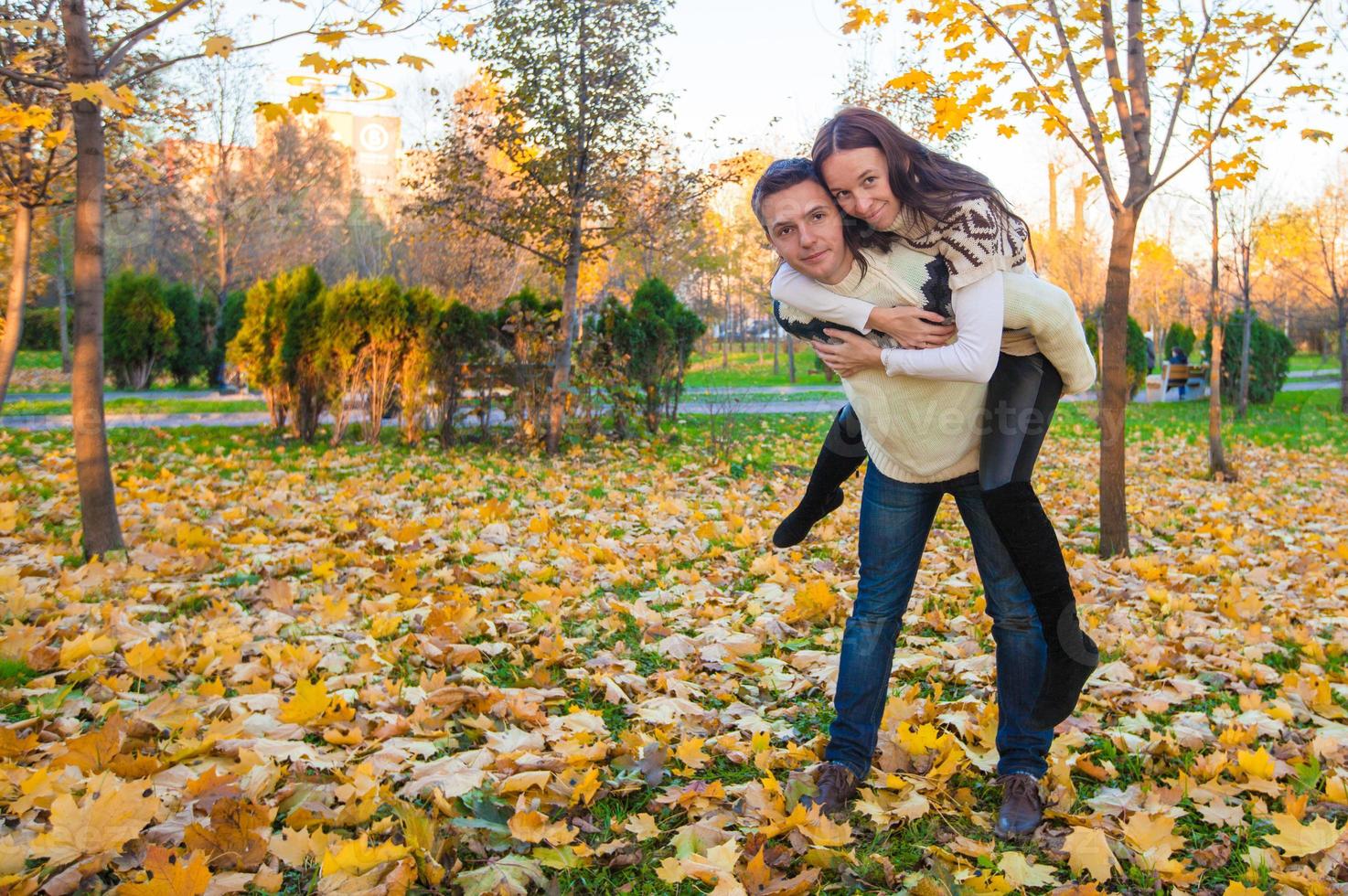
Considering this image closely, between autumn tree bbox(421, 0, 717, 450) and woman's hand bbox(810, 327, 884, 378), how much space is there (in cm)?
796

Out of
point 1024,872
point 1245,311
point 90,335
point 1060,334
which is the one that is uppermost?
point 1245,311

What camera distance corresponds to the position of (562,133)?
1008 cm

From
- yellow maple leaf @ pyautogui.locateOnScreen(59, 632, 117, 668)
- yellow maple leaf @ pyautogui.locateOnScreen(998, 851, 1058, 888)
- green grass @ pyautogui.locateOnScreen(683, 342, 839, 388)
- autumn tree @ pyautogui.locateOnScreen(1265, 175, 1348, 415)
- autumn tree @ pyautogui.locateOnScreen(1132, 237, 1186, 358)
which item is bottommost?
yellow maple leaf @ pyautogui.locateOnScreen(998, 851, 1058, 888)

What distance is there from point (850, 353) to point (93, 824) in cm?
188

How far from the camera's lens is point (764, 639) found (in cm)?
371

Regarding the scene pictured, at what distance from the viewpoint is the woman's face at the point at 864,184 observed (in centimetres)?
205

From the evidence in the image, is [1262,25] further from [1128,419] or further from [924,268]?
[1128,419]

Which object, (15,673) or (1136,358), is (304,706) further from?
(1136,358)

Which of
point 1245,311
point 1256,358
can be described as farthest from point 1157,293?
point 1245,311

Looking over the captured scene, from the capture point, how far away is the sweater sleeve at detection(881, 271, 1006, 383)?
201 cm

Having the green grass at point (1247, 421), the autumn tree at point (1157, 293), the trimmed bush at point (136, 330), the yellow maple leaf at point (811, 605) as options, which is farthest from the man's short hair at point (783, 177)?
the autumn tree at point (1157, 293)

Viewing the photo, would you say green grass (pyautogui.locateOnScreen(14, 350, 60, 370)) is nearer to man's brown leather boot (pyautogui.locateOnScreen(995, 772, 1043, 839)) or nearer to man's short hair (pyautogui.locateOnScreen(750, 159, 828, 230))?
man's short hair (pyautogui.locateOnScreen(750, 159, 828, 230))

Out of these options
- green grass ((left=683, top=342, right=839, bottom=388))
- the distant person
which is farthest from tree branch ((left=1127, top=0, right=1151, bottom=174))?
green grass ((left=683, top=342, right=839, bottom=388))

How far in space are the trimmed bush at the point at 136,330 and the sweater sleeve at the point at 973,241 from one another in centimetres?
1938
